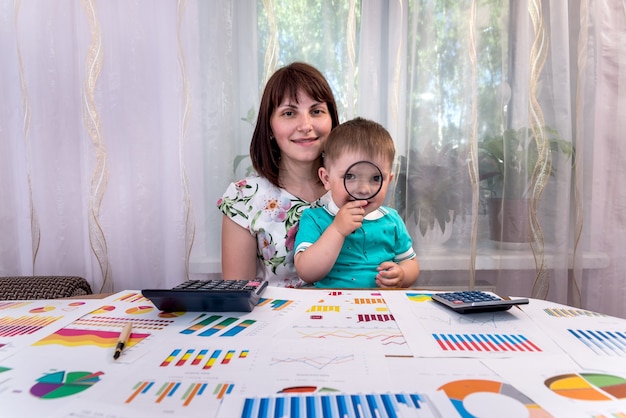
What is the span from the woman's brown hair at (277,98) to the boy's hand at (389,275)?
0.49 metres

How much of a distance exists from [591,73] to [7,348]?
77.4 inches

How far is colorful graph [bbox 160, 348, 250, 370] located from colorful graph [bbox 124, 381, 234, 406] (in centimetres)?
5

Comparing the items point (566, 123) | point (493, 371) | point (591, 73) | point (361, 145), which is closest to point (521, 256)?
point (566, 123)

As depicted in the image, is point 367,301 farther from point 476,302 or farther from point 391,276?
point 391,276

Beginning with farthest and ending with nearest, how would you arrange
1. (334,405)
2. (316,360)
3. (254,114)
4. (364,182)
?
1. (254,114)
2. (364,182)
3. (316,360)
4. (334,405)

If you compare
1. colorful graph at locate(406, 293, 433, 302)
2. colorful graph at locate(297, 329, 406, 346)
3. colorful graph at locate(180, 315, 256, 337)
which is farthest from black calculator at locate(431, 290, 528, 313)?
colorful graph at locate(180, 315, 256, 337)

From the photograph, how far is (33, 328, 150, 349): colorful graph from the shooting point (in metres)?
0.62

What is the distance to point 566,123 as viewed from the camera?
1.60 meters

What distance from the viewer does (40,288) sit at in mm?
1145

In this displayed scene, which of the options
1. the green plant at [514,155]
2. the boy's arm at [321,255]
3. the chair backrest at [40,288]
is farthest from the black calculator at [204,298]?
the green plant at [514,155]

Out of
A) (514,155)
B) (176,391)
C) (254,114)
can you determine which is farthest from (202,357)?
(514,155)

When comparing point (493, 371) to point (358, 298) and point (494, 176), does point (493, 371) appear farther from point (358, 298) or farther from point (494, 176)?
point (494, 176)

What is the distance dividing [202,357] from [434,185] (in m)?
1.25

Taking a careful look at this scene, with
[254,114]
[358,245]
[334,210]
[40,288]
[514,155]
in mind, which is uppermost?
[254,114]
